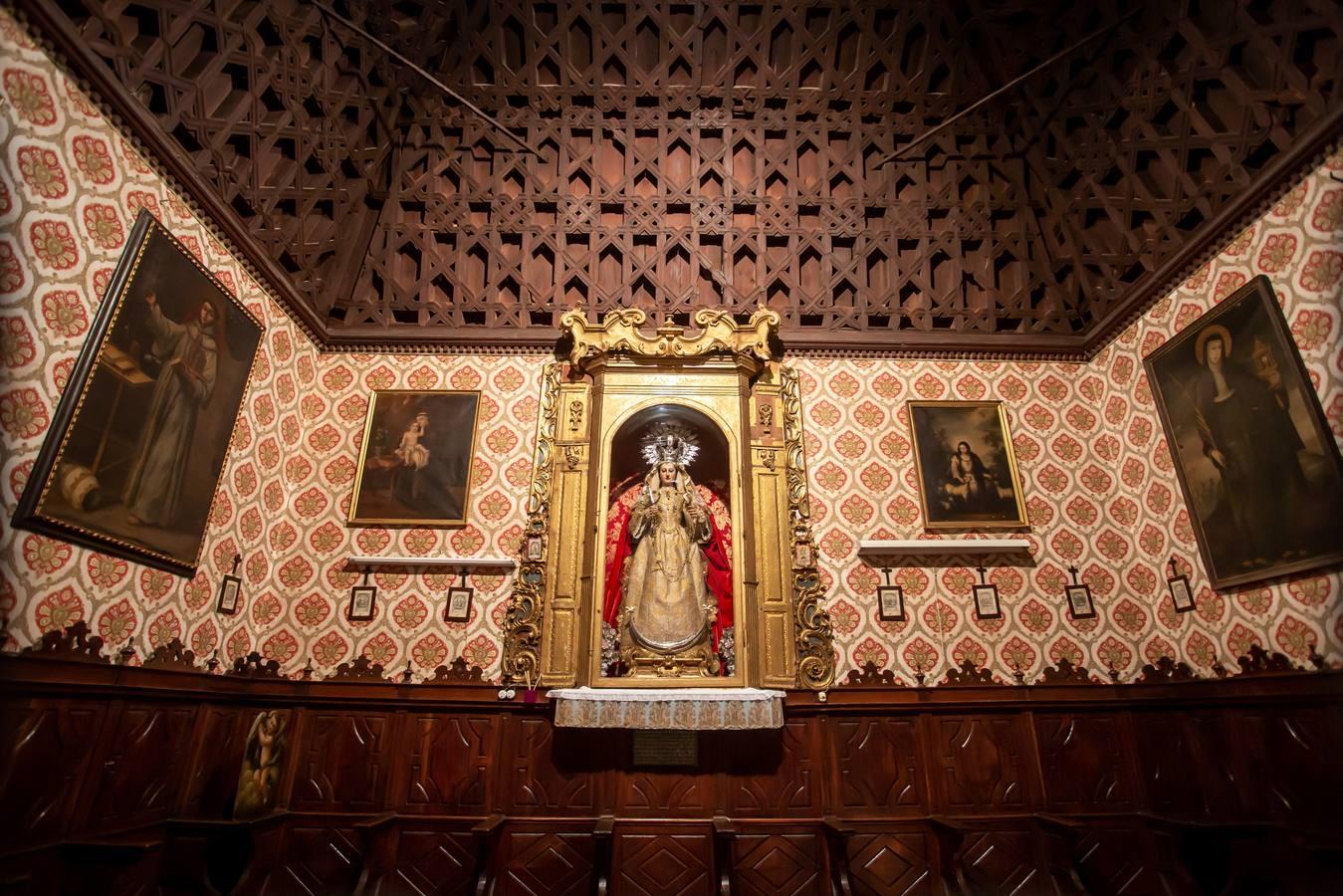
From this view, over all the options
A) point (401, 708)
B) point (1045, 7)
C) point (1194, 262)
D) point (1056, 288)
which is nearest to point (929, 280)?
point (1056, 288)

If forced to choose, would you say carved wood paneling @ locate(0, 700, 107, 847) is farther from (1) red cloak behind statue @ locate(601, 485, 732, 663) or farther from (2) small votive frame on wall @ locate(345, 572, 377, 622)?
(1) red cloak behind statue @ locate(601, 485, 732, 663)

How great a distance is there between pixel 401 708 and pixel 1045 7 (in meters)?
10.7

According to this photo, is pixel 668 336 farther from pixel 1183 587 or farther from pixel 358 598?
pixel 1183 587

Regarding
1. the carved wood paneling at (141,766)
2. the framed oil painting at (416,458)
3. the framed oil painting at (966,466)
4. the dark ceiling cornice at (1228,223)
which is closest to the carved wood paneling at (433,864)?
the carved wood paneling at (141,766)

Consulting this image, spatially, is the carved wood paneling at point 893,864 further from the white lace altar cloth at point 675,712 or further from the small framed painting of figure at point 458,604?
the small framed painting of figure at point 458,604

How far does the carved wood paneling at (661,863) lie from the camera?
6.26 metres

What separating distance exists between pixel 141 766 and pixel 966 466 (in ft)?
27.3

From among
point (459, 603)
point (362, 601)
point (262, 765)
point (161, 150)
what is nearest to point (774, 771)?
point (459, 603)

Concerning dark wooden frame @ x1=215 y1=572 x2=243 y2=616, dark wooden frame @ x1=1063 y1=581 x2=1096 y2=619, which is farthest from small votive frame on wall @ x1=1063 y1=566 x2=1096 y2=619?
dark wooden frame @ x1=215 y1=572 x2=243 y2=616

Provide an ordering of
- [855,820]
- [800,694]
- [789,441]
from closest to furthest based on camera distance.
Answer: [855,820], [800,694], [789,441]

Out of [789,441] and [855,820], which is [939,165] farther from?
[855,820]

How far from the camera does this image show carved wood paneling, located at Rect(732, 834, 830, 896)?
6.29 metres

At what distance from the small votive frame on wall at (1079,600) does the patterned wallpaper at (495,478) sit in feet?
0.34

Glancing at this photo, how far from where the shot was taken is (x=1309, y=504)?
535 centimetres
